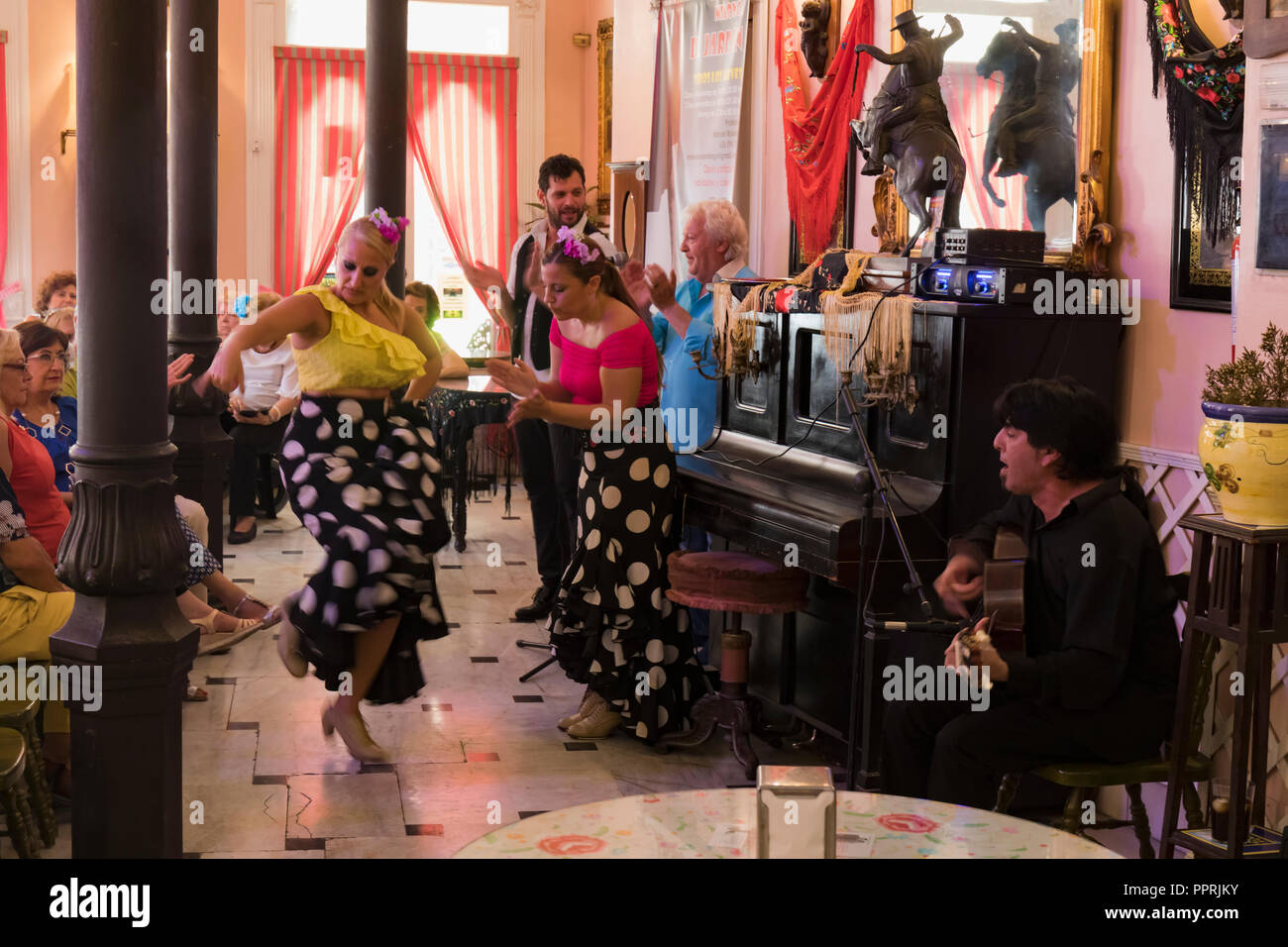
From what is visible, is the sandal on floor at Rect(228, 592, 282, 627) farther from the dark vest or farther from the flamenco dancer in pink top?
the flamenco dancer in pink top

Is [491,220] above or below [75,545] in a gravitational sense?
above

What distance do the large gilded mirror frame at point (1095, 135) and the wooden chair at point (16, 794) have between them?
3186 millimetres

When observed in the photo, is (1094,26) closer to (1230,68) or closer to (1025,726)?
(1230,68)

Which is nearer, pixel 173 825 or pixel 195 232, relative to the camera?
pixel 173 825

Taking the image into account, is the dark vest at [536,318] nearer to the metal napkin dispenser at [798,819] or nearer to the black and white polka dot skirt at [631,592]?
the black and white polka dot skirt at [631,592]

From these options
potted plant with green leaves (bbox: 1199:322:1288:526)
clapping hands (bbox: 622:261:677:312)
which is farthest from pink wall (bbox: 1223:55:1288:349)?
clapping hands (bbox: 622:261:677:312)

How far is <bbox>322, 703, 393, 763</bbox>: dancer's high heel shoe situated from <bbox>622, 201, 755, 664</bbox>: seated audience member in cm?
134

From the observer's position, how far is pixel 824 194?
6.24 m

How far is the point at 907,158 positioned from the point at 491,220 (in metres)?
6.72

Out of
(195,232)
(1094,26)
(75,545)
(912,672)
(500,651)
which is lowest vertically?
(500,651)

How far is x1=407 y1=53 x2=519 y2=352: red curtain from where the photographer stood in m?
10.8

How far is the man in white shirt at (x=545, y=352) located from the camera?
5.91 meters

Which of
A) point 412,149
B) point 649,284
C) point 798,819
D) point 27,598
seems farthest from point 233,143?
point 798,819
